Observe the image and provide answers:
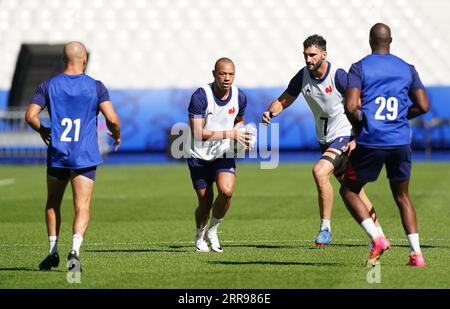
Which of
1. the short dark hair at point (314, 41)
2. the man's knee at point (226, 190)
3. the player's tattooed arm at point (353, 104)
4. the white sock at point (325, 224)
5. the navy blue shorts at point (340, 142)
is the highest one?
the short dark hair at point (314, 41)

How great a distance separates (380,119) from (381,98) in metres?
0.21

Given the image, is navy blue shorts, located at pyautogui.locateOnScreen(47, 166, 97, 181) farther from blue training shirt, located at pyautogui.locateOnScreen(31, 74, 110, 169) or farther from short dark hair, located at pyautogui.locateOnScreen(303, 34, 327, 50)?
short dark hair, located at pyautogui.locateOnScreen(303, 34, 327, 50)

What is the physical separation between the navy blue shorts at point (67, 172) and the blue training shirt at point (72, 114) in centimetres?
9

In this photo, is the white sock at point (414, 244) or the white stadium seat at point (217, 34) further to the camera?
the white stadium seat at point (217, 34)

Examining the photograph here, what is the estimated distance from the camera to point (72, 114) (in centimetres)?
1053

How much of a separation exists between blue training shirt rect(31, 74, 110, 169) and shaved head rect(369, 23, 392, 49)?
2.73 meters

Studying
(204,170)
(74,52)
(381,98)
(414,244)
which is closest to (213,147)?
(204,170)

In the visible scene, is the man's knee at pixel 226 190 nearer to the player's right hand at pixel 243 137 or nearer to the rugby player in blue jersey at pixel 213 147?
the rugby player in blue jersey at pixel 213 147

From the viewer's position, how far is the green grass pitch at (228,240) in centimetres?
986

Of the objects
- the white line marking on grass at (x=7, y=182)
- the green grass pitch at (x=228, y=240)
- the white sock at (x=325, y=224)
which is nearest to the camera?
the green grass pitch at (x=228, y=240)

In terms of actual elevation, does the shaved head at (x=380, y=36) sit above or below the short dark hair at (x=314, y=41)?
below

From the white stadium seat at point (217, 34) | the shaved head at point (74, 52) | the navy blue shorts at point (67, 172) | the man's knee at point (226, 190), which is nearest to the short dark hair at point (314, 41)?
the man's knee at point (226, 190)
